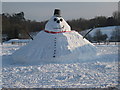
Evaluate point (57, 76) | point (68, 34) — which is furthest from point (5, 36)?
point (57, 76)

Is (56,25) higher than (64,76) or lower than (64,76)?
higher

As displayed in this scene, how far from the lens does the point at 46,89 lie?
21.3 feet

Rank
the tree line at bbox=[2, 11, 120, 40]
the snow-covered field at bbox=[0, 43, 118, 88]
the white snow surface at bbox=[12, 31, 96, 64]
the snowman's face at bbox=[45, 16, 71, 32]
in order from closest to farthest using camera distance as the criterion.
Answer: the snow-covered field at bbox=[0, 43, 118, 88]
the white snow surface at bbox=[12, 31, 96, 64]
the snowman's face at bbox=[45, 16, 71, 32]
the tree line at bbox=[2, 11, 120, 40]

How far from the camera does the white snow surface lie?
38.6 ft

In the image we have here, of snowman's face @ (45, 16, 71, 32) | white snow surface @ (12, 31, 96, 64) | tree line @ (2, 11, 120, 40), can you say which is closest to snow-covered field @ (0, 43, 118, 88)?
white snow surface @ (12, 31, 96, 64)

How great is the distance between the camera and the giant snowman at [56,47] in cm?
1178

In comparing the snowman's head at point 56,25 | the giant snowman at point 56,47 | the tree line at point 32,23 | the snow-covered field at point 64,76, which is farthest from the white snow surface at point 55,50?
the tree line at point 32,23

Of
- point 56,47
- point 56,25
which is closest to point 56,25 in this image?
point 56,25

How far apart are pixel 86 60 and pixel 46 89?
5.87 meters

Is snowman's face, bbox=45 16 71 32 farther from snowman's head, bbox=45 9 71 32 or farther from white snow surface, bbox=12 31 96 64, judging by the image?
white snow surface, bbox=12 31 96 64

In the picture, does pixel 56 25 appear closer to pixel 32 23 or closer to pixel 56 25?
pixel 56 25

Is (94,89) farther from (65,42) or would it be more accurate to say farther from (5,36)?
(5,36)

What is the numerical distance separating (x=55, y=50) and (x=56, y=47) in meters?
0.22

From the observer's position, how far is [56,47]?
1216 centimetres
